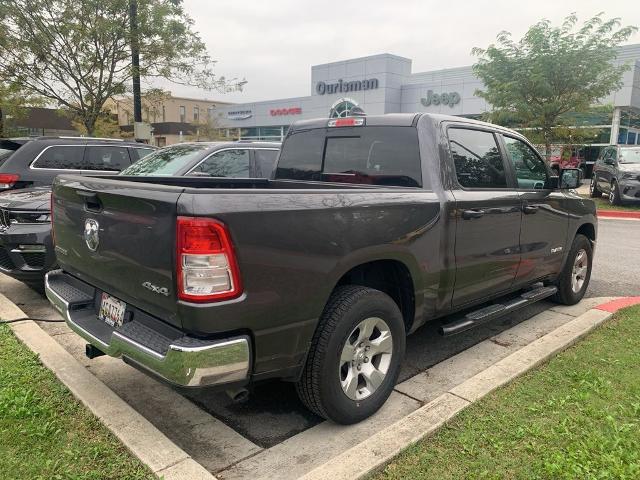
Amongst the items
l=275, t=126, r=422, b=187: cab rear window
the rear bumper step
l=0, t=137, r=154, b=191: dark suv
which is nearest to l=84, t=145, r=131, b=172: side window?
l=0, t=137, r=154, b=191: dark suv

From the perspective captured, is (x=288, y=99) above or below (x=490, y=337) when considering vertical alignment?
above

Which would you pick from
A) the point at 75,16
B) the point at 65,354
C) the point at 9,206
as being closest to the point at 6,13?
the point at 75,16

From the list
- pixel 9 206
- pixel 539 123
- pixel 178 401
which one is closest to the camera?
pixel 178 401

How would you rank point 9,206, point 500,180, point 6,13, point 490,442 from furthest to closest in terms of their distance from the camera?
point 6,13 < point 9,206 < point 500,180 < point 490,442

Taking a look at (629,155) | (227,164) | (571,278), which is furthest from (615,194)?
(227,164)

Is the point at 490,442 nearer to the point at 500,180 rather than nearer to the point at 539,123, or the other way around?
the point at 500,180

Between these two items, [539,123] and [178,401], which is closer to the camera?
[178,401]

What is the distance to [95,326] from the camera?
9.73 feet

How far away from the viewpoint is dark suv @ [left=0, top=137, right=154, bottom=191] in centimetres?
723

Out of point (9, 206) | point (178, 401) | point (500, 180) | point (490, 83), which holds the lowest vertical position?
point (178, 401)

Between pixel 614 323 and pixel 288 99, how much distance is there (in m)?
39.5

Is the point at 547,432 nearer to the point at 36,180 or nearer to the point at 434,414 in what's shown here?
the point at 434,414

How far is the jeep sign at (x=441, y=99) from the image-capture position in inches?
1248

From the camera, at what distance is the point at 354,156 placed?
3.97 metres
